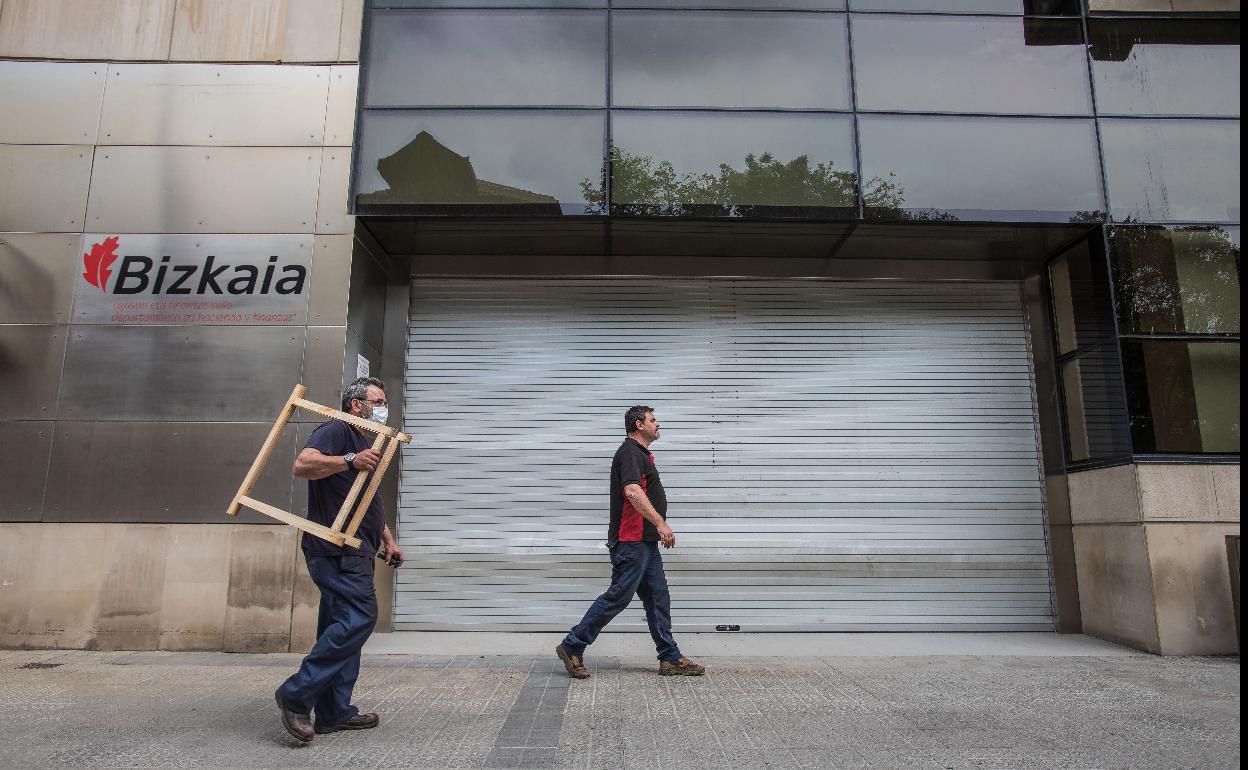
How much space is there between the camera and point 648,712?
4.13 meters

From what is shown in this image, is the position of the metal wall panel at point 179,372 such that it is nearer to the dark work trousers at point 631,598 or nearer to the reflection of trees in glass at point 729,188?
the reflection of trees in glass at point 729,188

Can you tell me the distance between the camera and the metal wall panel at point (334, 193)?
668 cm

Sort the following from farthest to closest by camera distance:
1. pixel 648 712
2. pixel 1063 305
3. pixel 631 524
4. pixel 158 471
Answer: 1. pixel 1063 305
2. pixel 158 471
3. pixel 631 524
4. pixel 648 712

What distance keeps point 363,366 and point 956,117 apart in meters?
6.34

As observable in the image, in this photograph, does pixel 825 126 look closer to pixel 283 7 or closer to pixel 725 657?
pixel 725 657

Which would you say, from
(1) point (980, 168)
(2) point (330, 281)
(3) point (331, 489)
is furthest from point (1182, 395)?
(2) point (330, 281)

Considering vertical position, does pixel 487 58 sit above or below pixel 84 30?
below

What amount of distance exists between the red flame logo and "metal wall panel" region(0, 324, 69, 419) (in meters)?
0.50

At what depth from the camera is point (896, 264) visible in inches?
311

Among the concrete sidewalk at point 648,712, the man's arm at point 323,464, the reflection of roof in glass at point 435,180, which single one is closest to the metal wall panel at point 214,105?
the reflection of roof in glass at point 435,180

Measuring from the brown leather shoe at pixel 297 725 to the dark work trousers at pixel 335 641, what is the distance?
30 mm

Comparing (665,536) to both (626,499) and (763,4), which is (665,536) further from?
(763,4)

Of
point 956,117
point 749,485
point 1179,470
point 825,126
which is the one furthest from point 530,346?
point 1179,470

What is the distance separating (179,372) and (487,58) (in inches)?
164
